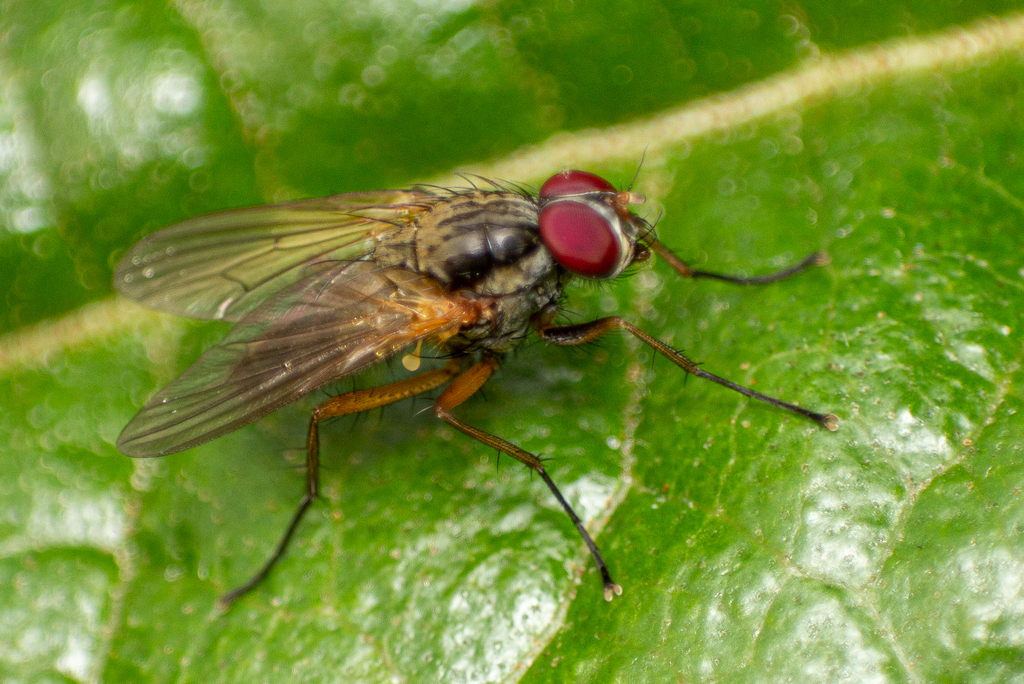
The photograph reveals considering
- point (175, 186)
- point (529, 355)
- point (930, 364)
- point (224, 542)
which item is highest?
point (175, 186)

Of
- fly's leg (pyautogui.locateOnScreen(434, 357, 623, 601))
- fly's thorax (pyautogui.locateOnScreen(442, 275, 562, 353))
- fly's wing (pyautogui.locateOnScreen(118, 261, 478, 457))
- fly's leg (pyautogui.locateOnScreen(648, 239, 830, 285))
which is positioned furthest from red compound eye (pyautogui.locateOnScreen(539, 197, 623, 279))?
fly's leg (pyautogui.locateOnScreen(434, 357, 623, 601))

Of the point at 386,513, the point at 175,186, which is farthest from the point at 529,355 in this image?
the point at 175,186

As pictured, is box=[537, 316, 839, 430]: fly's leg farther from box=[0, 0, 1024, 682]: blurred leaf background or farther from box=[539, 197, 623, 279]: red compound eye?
box=[539, 197, 623, 279]: red compound eye

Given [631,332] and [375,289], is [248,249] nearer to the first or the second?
[375,289]

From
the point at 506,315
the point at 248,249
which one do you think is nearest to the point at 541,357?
the point at 506,315

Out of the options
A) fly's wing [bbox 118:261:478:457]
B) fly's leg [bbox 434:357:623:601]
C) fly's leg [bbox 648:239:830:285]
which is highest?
fly's wing [bbox 118:261:478:457]

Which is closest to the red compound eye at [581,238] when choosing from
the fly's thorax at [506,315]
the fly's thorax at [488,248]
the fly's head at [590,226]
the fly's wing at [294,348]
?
the fly's head at [590,226]

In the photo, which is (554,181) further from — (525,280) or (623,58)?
(623,58)

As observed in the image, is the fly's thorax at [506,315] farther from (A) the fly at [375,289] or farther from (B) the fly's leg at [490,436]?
(B) the fly's leg at [490,436]
